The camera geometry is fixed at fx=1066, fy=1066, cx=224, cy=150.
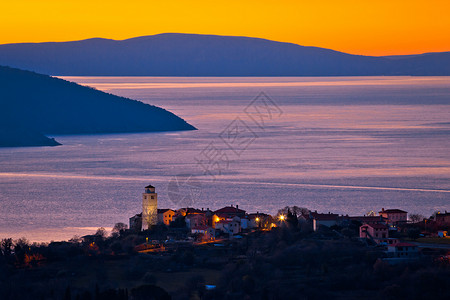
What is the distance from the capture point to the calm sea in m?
40.8

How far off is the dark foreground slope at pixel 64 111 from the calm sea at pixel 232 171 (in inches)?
145

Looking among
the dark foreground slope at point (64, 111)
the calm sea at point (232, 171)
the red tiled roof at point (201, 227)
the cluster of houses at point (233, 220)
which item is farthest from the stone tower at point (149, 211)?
the dark foreground slope at point (64, 111)

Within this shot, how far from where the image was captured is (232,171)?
52.8 meters

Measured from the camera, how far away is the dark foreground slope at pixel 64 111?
83500 mm

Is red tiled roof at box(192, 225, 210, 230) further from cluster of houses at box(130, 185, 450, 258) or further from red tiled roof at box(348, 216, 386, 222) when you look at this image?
red tiled roof at box(348, 216, 386, 222)

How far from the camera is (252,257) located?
26.6m

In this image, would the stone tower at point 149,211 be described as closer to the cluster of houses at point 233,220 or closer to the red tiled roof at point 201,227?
the cluster of houses at point 233,220

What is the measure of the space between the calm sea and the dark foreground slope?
12.1 ft

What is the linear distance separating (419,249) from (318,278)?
3.03 meters

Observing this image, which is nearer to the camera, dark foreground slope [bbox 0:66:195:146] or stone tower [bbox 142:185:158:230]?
stone tower [bbox 142:185:158:230]

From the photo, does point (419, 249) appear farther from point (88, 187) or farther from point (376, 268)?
point (88, 187)

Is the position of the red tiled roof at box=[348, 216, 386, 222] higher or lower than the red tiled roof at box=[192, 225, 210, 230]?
higher

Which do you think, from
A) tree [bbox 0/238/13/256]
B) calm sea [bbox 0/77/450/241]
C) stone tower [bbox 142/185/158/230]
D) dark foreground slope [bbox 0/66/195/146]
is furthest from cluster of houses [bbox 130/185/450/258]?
dark foreground slope [bbox 0/66/195/146]

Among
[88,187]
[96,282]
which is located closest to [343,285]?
[96,282]
